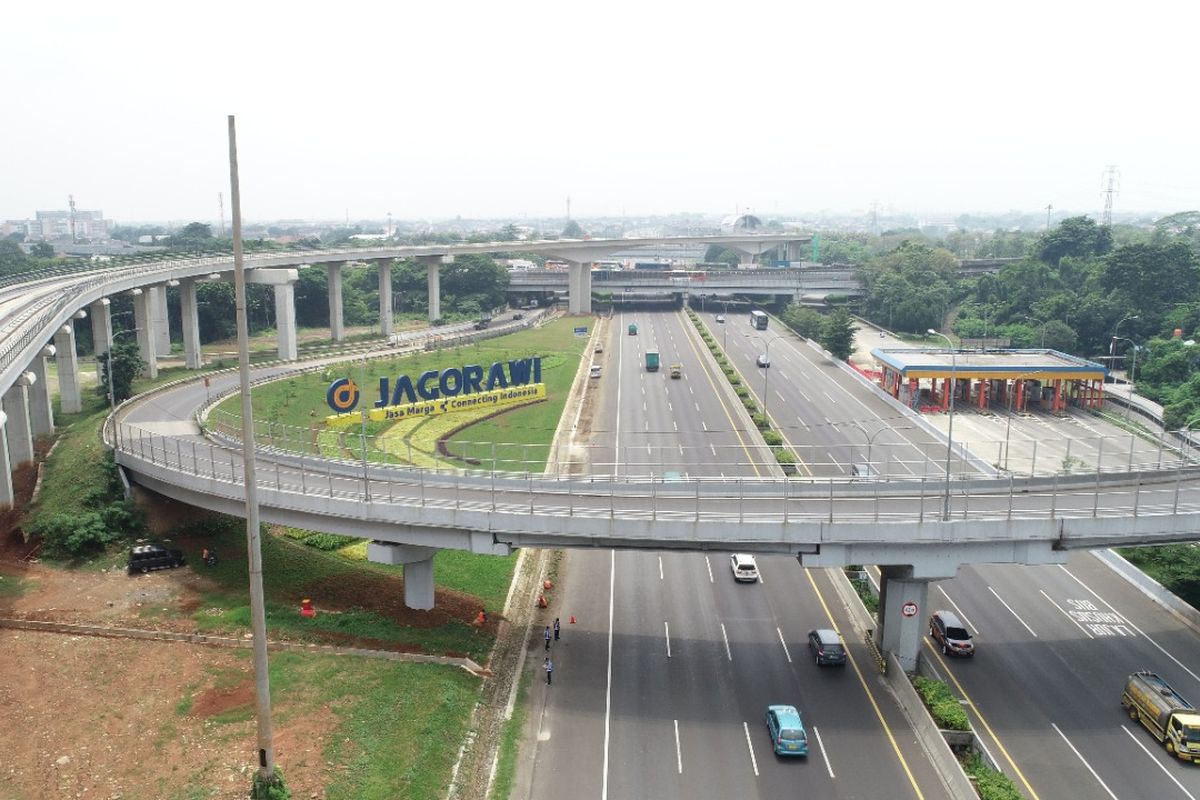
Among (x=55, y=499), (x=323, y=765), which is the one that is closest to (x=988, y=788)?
(x=323, y=765)

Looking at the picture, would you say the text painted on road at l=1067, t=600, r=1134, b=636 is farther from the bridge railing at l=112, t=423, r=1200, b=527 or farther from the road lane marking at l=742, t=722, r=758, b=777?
the road lane marking at l=742, t=722, r=758, b=777

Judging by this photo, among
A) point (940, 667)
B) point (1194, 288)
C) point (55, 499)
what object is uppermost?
point (1194, 288)

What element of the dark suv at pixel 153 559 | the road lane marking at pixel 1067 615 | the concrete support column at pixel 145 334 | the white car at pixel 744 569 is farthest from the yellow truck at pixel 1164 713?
the concrete support column at pixel 145 334

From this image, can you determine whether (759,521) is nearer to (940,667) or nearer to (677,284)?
(940,667)

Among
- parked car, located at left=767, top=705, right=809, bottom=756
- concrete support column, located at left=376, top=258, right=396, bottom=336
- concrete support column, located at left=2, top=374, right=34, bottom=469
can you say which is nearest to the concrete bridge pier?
parked car, located at left=767, top=705, right=809, bottom=756

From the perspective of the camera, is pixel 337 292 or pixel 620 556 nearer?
pixel 620 556

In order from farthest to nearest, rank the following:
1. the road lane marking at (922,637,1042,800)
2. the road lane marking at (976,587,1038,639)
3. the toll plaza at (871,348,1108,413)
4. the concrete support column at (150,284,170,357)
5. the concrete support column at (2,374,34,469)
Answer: the concrete support column at (150,284,170,357) < the toll plaza at (871,348,1108,413) < the concrete support column at (2,374,34,469) < the road lane marking at (976,587,1038,639) < the road lane marking at (922,637,1042,800)

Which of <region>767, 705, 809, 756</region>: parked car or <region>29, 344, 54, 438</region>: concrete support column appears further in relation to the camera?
<region>29, 344, 54, 438</region>: concrete support column
